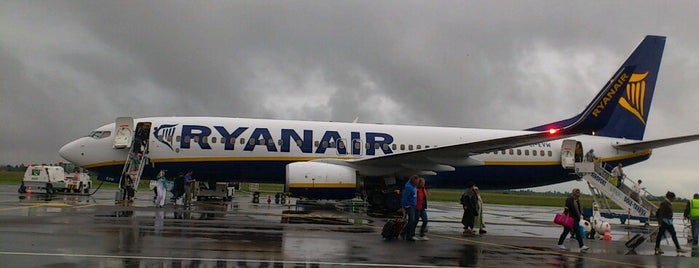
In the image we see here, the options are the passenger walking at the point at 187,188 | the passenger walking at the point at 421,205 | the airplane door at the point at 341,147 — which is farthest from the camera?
the airplane door at the point at 341,147

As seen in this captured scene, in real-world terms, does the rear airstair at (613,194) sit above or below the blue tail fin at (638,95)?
below

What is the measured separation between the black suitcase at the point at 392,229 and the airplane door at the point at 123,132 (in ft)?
43.8

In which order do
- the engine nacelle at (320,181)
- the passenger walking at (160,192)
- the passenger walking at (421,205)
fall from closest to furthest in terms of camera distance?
1. the passenger walking at (421,205)
2. the engine nacelle at (320,181)
3. the passenger walking at (160,192)

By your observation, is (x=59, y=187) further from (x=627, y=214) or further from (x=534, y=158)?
(x=627, y=214)

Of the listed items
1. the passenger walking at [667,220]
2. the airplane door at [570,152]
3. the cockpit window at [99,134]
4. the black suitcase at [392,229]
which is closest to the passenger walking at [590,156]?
the airplane door at [570,152]

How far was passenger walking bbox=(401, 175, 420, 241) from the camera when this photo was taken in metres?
13.3

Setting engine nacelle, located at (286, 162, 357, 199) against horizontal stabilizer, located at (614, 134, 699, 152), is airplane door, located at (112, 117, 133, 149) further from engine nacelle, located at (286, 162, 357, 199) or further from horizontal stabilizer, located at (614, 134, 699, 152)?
horizontal stabilizer, located at (614, 134, 699, 152)

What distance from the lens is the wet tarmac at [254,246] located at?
29.1ft

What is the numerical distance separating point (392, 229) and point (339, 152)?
10537mm

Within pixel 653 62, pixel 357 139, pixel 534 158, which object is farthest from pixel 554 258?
pixel 653 62

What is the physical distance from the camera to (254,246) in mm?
10617

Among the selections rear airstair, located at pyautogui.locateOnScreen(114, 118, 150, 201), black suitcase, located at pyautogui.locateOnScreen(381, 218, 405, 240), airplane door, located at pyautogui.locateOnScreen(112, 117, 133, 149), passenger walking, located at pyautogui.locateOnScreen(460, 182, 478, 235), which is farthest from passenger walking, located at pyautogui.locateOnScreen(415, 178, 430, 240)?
airplane door, located at pyautogui.locateOnScreen(112, 117, 133, 149)

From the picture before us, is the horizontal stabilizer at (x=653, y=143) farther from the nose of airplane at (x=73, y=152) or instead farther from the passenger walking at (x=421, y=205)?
the nose of airplane at (x=73, y=152)

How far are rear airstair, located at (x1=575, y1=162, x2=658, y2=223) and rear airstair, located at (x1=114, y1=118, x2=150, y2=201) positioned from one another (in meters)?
17.0
